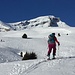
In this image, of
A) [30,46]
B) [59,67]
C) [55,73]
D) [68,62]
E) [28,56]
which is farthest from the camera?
[30,46]

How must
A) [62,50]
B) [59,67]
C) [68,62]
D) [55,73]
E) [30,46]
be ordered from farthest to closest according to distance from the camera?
[30,46]
[62,50]
[68,62]
[59,67]
[55,73]

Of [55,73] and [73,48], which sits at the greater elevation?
[73,48]


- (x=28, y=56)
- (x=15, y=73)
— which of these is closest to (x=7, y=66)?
(x=15, y=73)

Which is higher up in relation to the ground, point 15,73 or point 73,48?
point 73,48

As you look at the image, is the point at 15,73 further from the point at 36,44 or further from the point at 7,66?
the point at 36,44

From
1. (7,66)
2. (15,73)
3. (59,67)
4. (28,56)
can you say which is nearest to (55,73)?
(59,67)

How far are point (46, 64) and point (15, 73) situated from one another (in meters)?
1.77

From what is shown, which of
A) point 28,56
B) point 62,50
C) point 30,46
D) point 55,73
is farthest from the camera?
point 30,46

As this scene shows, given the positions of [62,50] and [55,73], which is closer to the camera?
[55,73]

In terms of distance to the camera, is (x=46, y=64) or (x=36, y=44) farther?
(x=36, y=44)

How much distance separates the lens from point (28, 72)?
46.7 feet

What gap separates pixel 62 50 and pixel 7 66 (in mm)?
20797

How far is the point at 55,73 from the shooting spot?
13758mm

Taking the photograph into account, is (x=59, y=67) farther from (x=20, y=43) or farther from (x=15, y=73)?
(x=20, y=43)
